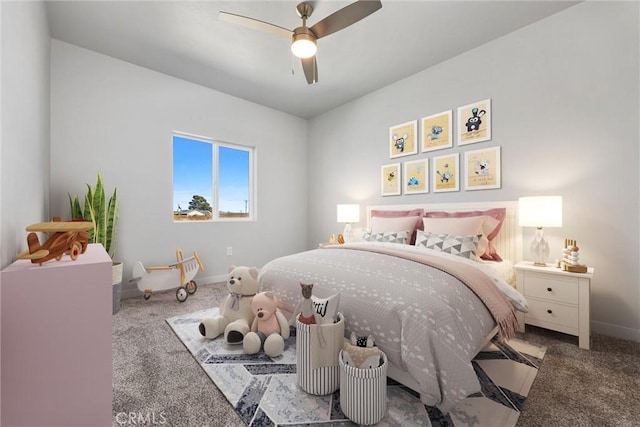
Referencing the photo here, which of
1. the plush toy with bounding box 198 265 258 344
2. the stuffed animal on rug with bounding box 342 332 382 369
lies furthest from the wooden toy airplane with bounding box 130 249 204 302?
the stuffed animal on rug with bounding box 342 332 382 369

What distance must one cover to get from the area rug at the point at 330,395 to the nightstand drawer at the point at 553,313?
10.1 inches

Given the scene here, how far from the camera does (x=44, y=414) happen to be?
2.74 feet

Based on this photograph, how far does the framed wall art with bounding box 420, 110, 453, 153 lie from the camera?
9.97ft

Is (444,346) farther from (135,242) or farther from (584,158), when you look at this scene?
(135,242)

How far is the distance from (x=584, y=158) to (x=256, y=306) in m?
2.89

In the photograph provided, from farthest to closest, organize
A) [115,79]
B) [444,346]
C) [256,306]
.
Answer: [115,79], [256,306], [444,346]

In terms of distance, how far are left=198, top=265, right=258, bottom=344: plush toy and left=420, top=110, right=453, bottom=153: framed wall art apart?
247cm

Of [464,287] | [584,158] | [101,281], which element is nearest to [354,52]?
[584,158]

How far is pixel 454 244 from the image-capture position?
2.35 meters

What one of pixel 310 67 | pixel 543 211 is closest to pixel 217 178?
pixel 310 67

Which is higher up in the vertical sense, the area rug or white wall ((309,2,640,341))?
white wall ((309,2,640,341))

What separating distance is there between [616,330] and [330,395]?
2.36 meters

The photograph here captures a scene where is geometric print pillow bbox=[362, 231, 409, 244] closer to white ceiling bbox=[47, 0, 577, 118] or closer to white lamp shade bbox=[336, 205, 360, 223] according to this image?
white lamp shade bbox=[336, 205, 360, 223]

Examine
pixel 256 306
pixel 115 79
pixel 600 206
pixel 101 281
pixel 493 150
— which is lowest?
pixel 256 306
